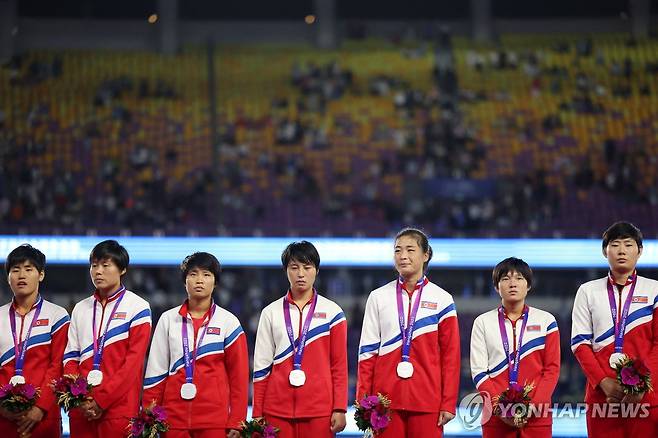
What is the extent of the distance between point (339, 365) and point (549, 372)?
1.16 m

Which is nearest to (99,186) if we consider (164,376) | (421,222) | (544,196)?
(421,222)

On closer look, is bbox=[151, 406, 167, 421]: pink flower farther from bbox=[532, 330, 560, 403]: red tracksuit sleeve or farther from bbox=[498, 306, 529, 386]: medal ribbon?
bbox=[532, 330, 560, 403]: red tracksuit sleeve

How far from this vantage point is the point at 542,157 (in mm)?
18484

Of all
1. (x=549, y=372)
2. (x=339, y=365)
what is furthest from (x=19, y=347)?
(x=549, y=372)

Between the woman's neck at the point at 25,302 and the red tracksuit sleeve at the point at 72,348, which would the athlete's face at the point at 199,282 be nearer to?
the red tracksuit sleeve at the point at 72,348

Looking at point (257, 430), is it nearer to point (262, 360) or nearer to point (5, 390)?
→ point (262, 360)

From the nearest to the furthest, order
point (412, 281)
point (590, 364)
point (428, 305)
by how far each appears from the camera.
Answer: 1. point (590, 364)
2. point (428, 305)
3. point (412, 281)

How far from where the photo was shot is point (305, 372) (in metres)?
5.67

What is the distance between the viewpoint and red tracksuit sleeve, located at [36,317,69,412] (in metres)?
5.72

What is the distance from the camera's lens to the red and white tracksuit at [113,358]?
5.64 m

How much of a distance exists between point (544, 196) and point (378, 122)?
13.8ft

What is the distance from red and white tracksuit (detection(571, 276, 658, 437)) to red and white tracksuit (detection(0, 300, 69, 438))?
2.91 meters

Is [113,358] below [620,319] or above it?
below

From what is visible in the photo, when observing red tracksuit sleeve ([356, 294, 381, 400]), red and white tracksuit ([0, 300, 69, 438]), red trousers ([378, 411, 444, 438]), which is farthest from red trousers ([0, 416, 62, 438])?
red trousers ([378, 411, 444, 438])
